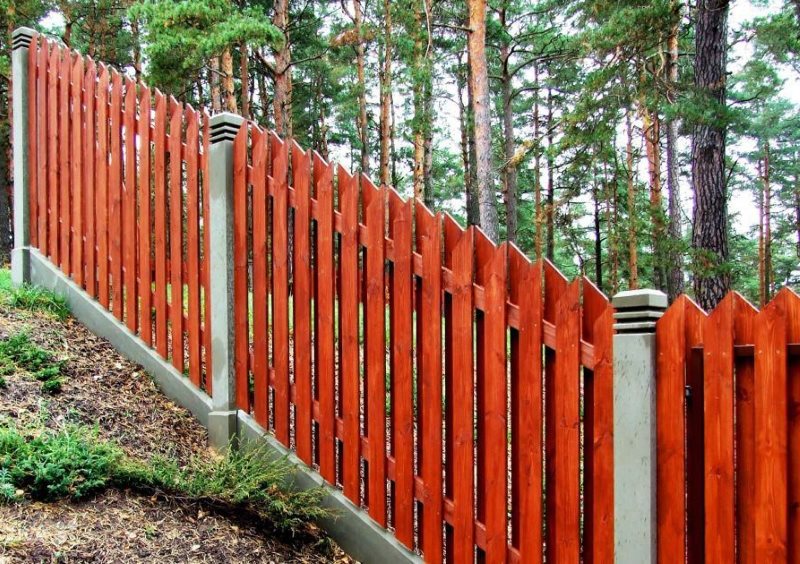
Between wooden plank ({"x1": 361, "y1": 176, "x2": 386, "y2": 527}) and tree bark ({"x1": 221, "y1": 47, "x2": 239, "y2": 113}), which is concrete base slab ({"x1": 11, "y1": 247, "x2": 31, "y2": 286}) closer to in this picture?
wooden plank ({"x1": 361, "y1": 176, "x2": 386, "y2": 527})

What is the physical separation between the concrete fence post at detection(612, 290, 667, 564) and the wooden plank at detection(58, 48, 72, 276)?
154 inches

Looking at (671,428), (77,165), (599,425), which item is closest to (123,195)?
(77,165)

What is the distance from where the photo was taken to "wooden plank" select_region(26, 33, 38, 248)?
14.8 feet

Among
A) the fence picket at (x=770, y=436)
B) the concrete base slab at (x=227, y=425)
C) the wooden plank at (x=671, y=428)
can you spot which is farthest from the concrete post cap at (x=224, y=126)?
the fence picket at (x=770, y=436)

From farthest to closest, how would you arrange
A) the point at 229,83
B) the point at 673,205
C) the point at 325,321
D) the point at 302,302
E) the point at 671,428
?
the point at 673,205 < the point at 229,83 < the point at 302,302 < the point at 325,321 < the point at 671,428

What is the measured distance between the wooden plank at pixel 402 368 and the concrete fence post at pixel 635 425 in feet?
3.10

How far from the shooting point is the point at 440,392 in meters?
2.56

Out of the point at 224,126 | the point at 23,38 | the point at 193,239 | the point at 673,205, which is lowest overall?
the point at 193,239

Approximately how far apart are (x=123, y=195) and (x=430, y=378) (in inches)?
99.1

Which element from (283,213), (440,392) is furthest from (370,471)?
(283,213)

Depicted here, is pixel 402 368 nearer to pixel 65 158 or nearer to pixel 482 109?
pixel 65 158

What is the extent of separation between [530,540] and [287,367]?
151 cm

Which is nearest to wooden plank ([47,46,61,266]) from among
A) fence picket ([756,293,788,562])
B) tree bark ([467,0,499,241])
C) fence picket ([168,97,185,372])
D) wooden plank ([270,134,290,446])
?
fence picket ([168,97,185,372])

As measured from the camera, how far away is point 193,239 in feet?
11.3
